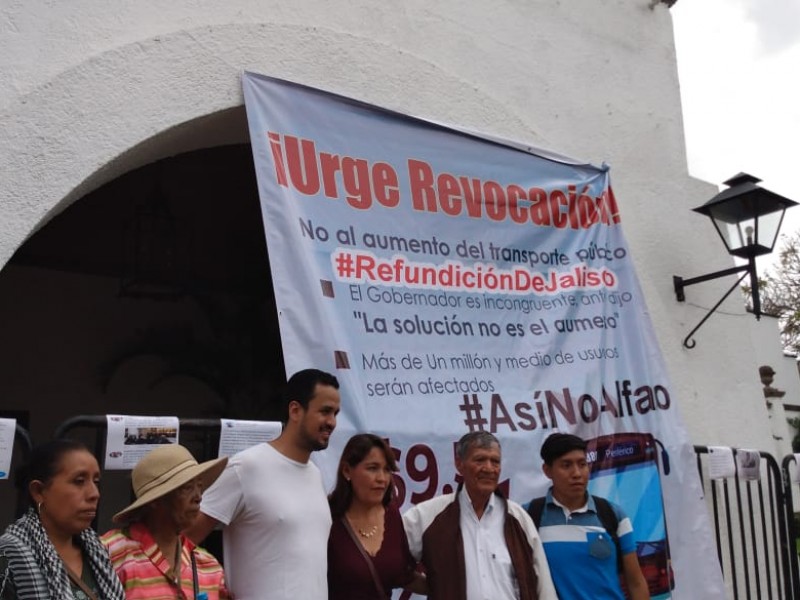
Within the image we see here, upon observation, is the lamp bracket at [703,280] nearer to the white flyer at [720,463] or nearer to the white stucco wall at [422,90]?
the white stucco wall at [422,90]

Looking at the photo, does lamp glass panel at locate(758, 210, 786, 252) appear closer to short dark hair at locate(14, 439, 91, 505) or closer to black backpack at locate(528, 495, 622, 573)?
black backpack at locate(528, 495, 622, 573)

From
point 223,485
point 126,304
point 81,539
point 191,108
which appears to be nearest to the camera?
point 81,539

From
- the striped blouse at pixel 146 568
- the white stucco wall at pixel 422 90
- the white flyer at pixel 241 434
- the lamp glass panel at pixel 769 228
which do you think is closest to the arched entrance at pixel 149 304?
the white stucco wall at pixel 422 90

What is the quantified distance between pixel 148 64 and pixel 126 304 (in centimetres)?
344

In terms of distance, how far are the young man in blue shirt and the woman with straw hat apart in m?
1.42

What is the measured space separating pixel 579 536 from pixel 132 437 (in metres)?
1.79

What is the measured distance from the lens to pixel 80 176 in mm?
3951

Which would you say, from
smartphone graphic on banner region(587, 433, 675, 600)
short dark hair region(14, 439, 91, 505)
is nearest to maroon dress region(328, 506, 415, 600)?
short dark hair region(14, 439, 91, 505)

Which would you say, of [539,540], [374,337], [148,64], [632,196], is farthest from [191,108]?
[632,196]

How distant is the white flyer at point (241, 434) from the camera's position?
3.78 m

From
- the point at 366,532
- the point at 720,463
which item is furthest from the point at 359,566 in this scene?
the point at 720,463

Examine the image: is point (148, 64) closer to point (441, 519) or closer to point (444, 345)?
point (444, 345)

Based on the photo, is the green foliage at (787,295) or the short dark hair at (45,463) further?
the green foliage at (787,295)

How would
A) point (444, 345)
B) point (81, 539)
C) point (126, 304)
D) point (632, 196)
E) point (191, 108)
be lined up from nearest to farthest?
point (81, 539) < point (191, 108) < point (444, 345) < point (632, 196) < point (126, 304)
